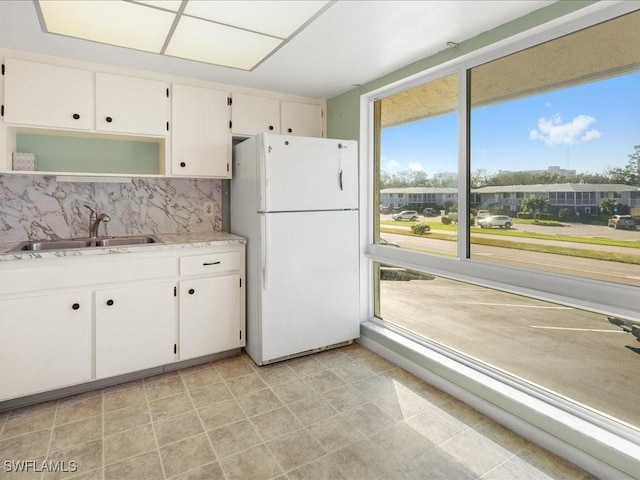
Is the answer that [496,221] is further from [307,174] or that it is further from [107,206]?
[107,206]

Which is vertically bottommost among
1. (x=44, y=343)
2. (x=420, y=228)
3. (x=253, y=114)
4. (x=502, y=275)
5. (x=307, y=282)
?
(x=44, y=343)

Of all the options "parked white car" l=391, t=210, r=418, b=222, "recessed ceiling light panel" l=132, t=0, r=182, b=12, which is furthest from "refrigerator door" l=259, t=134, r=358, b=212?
"recessed ceiling light panel" l=132, t=0, r=182, b=12

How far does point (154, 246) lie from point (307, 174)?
46.7 inches

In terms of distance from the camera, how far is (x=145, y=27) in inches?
82.0

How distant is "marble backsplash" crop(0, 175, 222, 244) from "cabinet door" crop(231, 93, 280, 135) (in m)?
0.56

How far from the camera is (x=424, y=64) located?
2.56 metres

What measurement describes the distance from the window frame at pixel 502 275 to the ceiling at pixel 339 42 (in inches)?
6.6

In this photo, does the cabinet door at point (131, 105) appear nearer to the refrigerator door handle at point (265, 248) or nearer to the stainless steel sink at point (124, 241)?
the stainless steel sink at point (124, 241)

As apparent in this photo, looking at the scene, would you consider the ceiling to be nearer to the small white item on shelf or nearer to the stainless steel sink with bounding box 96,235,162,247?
the small white item on shelf

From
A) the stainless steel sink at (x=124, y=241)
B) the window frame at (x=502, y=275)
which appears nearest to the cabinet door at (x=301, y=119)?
the window frame at (x=502, y=275)

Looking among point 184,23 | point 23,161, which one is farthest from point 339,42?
point 23,161

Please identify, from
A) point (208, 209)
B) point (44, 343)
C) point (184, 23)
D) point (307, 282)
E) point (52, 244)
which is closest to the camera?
point (184, 23)

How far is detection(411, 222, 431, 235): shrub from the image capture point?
276cm

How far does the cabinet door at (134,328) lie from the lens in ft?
7.95
